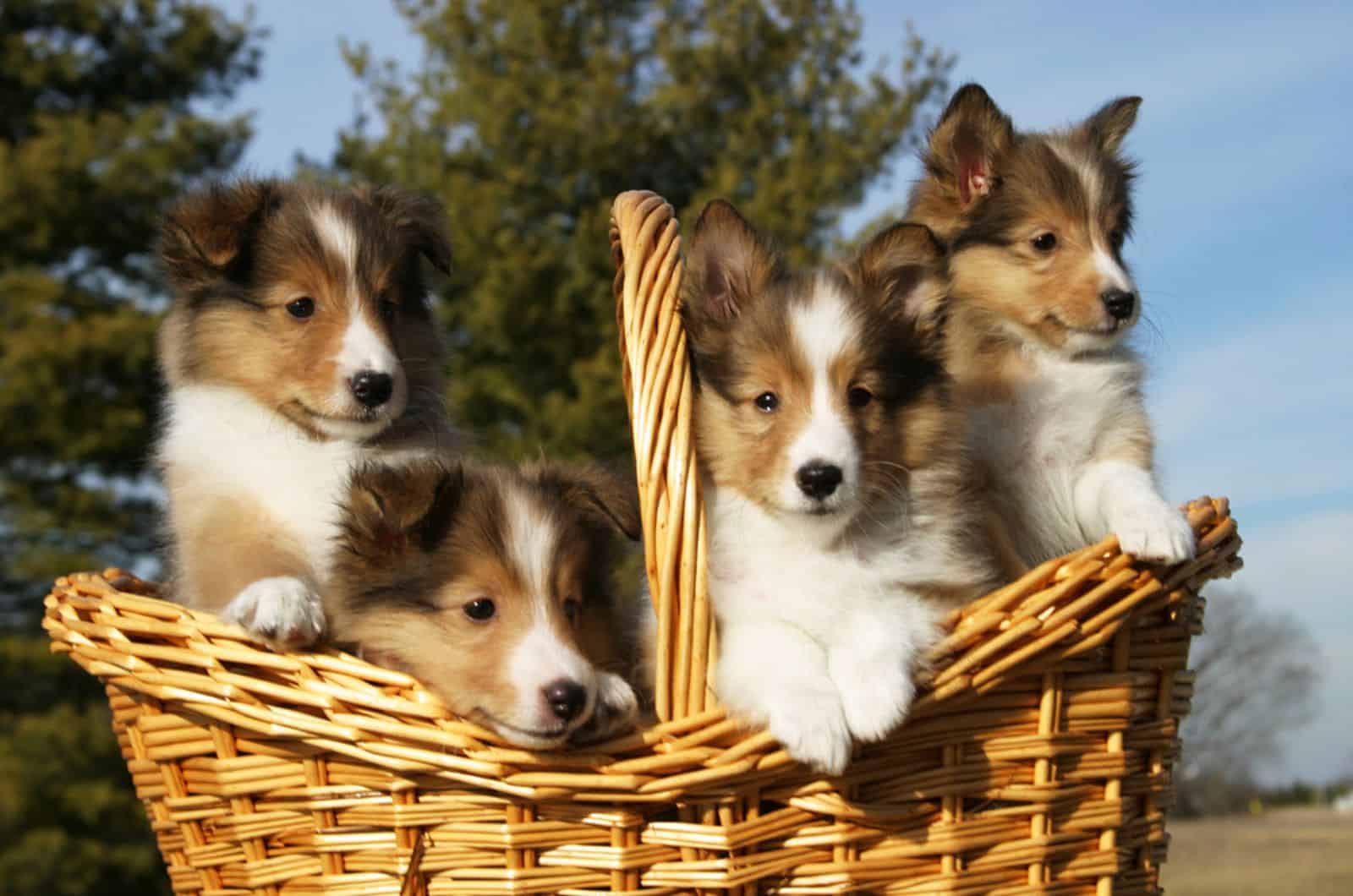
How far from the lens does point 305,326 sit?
375 cm

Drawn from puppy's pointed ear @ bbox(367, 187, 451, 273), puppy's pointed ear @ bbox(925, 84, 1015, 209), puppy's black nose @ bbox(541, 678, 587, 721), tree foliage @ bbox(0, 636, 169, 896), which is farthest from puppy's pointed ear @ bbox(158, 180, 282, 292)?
tree foliage @ bbox(0, 636, 169, 896)

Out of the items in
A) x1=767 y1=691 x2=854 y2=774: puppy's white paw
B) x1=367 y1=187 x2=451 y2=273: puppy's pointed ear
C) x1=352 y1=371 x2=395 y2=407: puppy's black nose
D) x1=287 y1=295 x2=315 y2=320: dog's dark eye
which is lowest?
x1=767 y1=691 x2=854 y2=774: puppy's white paw

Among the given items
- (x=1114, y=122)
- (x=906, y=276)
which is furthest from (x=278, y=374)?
(x=1114, y=122)

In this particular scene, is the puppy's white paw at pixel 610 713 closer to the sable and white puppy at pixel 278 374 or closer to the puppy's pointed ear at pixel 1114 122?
the sable and white puppy at pixel 278 374

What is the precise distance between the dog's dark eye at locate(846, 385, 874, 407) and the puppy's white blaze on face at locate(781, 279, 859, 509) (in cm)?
6

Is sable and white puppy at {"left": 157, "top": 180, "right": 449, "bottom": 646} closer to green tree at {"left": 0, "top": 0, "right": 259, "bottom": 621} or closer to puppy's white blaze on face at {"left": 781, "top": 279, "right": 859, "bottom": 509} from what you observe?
puppy's white blaze on face at {"left": 781, "top": 279, "right": 859, "bottom": 509}

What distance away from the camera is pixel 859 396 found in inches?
128

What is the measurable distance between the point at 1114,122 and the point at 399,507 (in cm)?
276

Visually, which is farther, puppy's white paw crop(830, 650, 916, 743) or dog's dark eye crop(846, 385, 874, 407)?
dog's dark eye crop(846, 385, 874, 407)

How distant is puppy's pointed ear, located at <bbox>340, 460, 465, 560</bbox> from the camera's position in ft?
10.2

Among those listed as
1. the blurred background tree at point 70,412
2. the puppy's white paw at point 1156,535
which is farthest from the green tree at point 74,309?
the puppy's white paw at point 1156,535

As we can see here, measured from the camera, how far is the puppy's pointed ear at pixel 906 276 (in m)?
3.35

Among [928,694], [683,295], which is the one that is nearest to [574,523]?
[683,295]

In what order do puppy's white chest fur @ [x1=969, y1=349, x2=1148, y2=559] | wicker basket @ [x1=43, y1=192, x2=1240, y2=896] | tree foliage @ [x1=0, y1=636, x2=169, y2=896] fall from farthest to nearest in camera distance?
1. tree foliage @ [x1=0, y1=636, x2=169, y2=896]
2. puppy's white chest fur @ [x1=969, y1=349, x2=1148, y2=559]
3. wicker basket @ [x1=43, y1=192, x2=1240, y2=896]
